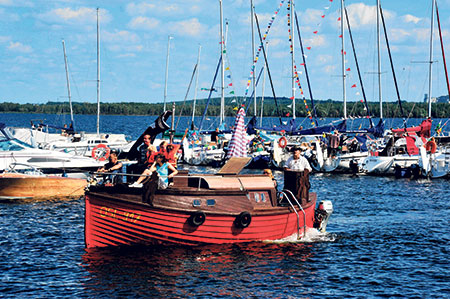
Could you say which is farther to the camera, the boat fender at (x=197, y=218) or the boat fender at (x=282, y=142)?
the boat fender at (x=282, y=142)

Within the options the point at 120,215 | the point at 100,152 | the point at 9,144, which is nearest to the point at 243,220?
the point at 120,215

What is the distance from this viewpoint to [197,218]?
1845 centimetres

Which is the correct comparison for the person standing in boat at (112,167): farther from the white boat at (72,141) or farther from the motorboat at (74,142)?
the white boat at (72,141)

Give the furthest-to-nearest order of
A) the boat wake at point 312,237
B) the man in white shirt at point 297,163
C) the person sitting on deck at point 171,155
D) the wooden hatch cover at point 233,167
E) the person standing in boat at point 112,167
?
the man in white shirt at point 297,163 < the wooden hatch cover at point 233,167 < the boat wake at point 312,237 < the person standing in boat at point 112,167 < the person sitting on deck at point 171,155

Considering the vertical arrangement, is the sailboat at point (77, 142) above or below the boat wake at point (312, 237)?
above

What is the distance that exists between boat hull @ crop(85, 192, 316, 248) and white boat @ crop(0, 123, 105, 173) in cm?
1613

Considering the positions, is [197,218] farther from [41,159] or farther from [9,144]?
[9,144]

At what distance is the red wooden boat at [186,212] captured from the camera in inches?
717

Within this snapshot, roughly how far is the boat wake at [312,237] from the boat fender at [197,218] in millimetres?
3420

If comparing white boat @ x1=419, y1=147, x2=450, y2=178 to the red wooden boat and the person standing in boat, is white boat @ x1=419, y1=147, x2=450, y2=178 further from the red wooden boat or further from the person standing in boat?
the person standing in boat

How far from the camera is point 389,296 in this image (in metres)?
16.0

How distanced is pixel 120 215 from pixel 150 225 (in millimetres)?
919

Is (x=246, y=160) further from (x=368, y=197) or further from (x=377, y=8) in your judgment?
(x=377, y=8)

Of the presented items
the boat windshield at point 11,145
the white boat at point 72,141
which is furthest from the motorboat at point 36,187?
the white boat at point 72,141
